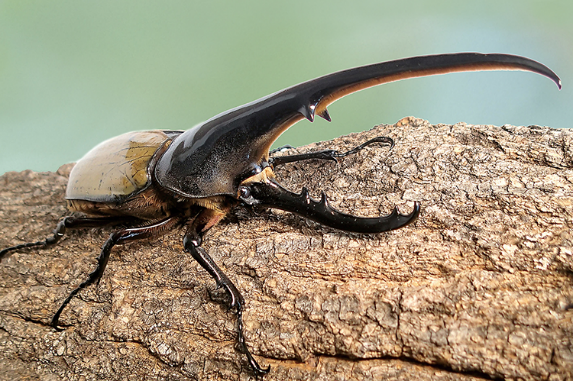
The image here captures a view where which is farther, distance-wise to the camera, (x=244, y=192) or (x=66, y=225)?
(x=66, y=225)

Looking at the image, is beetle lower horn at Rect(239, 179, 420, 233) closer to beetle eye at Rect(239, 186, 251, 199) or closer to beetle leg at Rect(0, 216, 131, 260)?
beetle eye at Rect(239, 186, 251, 199)

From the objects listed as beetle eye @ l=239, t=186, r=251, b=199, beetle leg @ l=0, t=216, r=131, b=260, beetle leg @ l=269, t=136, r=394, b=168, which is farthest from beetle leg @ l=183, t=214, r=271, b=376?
beetle leg @ l=0, t=216, r=131, b=260

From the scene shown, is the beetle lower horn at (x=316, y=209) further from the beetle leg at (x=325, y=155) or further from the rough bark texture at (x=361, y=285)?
the beetle leg at (x=325, y=155)

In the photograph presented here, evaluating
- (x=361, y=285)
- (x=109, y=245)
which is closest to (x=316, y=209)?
(x=361, y=285)

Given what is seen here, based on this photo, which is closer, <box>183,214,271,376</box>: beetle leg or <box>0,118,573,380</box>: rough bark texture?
<box>0,118,573,380</box>: rough bark texture

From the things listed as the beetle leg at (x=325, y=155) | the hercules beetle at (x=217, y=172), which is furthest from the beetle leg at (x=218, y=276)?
the beetle leg at (x=325, y=155)

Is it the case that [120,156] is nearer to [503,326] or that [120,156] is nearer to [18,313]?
[18,313]

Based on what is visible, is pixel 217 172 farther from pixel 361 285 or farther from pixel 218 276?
pixel 361 285

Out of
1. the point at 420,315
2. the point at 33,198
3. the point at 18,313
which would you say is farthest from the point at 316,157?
the point at 33,198

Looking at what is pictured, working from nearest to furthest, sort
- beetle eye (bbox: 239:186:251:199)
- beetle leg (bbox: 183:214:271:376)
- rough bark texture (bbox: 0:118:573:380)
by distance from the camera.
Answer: rough bark texture (bbox: 0:118:573:380) → beetle leg (bbox: 183:214:271:376) → beetle eye (bbox: 239:186:251:199)
